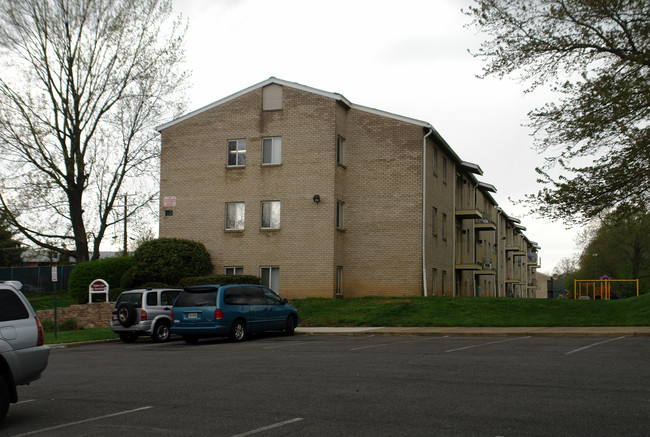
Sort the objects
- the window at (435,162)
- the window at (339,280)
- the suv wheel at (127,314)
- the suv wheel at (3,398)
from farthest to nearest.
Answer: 1. the window at (435,162)
2. the window at (339,280)
3. the suv wheel at (127,314)
4. the suv wheel at (3,398)

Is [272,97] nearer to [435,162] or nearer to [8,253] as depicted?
[435,162]

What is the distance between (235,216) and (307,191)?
3855 mm

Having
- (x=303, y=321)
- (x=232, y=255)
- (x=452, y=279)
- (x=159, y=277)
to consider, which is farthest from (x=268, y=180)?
(x=452, y=279)

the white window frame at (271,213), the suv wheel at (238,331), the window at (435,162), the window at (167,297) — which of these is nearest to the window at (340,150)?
the white window frame at (271,213)

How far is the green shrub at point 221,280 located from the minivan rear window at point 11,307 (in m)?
19.9

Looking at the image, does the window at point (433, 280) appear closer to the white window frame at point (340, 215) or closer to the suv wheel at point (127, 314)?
the white window frame at point (340, 215)

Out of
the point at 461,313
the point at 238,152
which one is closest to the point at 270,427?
the point at 461,313

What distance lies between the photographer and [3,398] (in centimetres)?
802

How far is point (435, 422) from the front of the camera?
7.36 m

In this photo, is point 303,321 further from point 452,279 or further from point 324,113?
point 452,279

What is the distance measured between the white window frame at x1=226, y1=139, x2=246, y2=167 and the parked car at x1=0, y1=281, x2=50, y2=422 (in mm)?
24263

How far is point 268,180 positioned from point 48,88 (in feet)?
40.9

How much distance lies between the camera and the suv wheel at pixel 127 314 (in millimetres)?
21375

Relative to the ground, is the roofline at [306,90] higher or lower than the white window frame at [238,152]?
higher
